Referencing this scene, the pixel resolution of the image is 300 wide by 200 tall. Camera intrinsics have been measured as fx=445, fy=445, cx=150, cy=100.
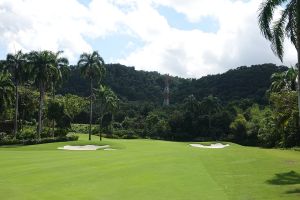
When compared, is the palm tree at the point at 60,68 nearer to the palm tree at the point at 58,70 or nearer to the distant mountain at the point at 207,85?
the palm tree at the point at 58,70

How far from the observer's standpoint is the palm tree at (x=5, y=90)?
81.5 m

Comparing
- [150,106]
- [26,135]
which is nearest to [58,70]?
[26,135]

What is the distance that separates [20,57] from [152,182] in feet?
218

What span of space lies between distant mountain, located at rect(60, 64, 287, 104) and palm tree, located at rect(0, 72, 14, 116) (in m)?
54.8

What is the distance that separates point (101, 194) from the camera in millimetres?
19812

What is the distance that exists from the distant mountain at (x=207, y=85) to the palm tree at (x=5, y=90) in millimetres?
54772

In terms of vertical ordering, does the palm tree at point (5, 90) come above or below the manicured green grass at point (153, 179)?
above

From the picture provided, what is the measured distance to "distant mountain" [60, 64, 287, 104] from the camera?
513 feet

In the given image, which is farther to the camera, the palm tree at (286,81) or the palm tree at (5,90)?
the palm tree at (5,90)

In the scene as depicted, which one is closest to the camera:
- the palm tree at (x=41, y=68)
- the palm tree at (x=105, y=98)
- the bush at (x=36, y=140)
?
the bush at (x=36, y=140)

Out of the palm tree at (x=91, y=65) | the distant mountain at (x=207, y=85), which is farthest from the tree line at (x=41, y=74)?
the distant mountain at (x=207, y=85)

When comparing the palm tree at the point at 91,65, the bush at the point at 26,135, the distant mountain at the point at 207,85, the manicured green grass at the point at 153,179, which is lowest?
the manicured green grass at the point at 153,179

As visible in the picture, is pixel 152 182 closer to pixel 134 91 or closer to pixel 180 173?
pixel 180 173

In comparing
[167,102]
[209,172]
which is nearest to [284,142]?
[209,172]
